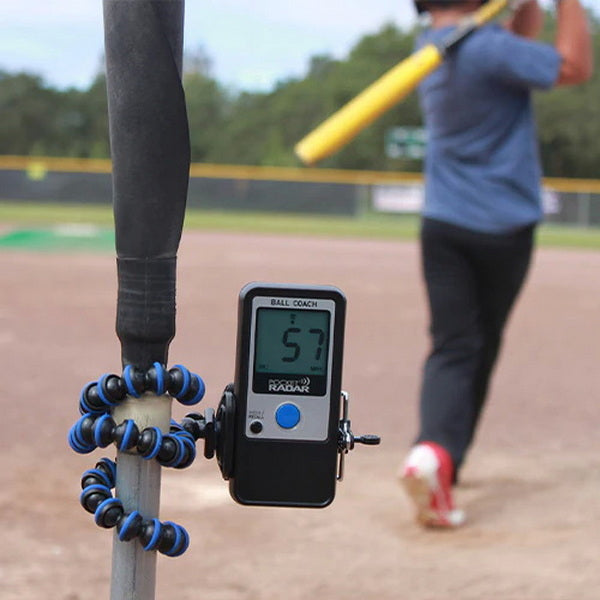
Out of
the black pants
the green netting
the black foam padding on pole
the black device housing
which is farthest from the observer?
the green netting

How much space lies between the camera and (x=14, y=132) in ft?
142

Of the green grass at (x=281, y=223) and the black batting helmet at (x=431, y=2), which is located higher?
the black batting helmet at (x=431, y=2)

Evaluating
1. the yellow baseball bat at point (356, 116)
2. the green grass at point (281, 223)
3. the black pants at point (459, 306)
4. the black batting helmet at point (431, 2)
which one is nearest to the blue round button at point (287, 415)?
the yellow baseball bat at point (356, 116)

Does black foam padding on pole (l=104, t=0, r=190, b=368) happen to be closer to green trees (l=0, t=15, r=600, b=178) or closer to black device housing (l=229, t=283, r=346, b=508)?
black device housing (l=229, t=283, r=346, b=508)

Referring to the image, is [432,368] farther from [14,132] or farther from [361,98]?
[14,132]

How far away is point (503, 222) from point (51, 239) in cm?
1529

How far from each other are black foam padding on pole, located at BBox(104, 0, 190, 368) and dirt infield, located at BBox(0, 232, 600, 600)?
1711mm

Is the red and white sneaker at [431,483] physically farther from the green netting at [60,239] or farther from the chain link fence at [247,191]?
the chain link fence at [247,191]

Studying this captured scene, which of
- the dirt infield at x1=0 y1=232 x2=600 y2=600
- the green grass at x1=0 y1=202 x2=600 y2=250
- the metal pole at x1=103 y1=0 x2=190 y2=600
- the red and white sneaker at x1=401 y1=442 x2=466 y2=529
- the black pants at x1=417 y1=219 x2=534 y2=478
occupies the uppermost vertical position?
the metal pole at x1=103 y1=0 x2=190 y2=600

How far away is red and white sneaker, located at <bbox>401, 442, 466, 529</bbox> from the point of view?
356 centimetres

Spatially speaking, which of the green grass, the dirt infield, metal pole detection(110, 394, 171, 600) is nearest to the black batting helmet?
the dirt infield

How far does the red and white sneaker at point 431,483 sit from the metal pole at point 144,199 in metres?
2.18

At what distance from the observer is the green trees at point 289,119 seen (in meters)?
41.8

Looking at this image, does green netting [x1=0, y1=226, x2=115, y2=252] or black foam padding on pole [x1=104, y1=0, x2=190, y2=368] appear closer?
black foam padding on pole [x1=104, y1=0, x2=190, y2=368]
